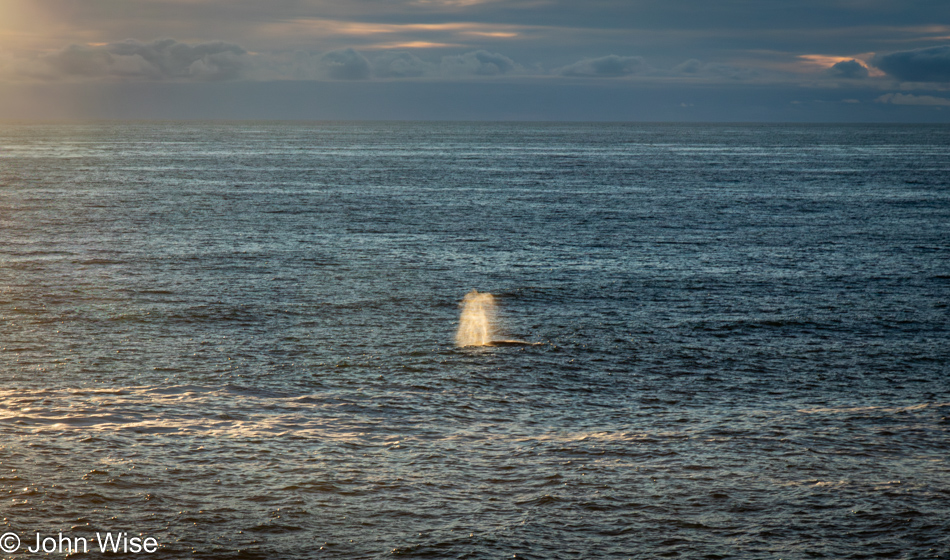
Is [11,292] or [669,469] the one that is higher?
[11,292]

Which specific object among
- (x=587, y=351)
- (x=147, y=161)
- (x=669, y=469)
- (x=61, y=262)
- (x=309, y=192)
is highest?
(x=147, y=161)

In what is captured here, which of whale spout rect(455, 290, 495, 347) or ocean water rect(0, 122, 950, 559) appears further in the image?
whale spout rect(455, 290, 495, 347)

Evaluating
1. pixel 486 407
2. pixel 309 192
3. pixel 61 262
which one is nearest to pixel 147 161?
pixel 309 192

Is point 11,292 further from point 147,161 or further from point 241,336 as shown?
point 147,161

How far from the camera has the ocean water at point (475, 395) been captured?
14.9 meters

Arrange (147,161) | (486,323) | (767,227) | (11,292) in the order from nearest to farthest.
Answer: (486,323) < (11,292) < (767,227) < (147,161)

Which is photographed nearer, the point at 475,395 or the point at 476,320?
the point at 475,395

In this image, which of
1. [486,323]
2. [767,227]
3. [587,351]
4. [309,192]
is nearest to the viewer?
[587,351]

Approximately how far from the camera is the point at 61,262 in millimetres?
43219

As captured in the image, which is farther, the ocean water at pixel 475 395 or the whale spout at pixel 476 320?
the whale spout at pixel 476 320

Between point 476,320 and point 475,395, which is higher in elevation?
point 476,320

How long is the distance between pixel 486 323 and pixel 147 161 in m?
132

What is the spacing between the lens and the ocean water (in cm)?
1494

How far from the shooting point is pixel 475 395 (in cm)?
2238
